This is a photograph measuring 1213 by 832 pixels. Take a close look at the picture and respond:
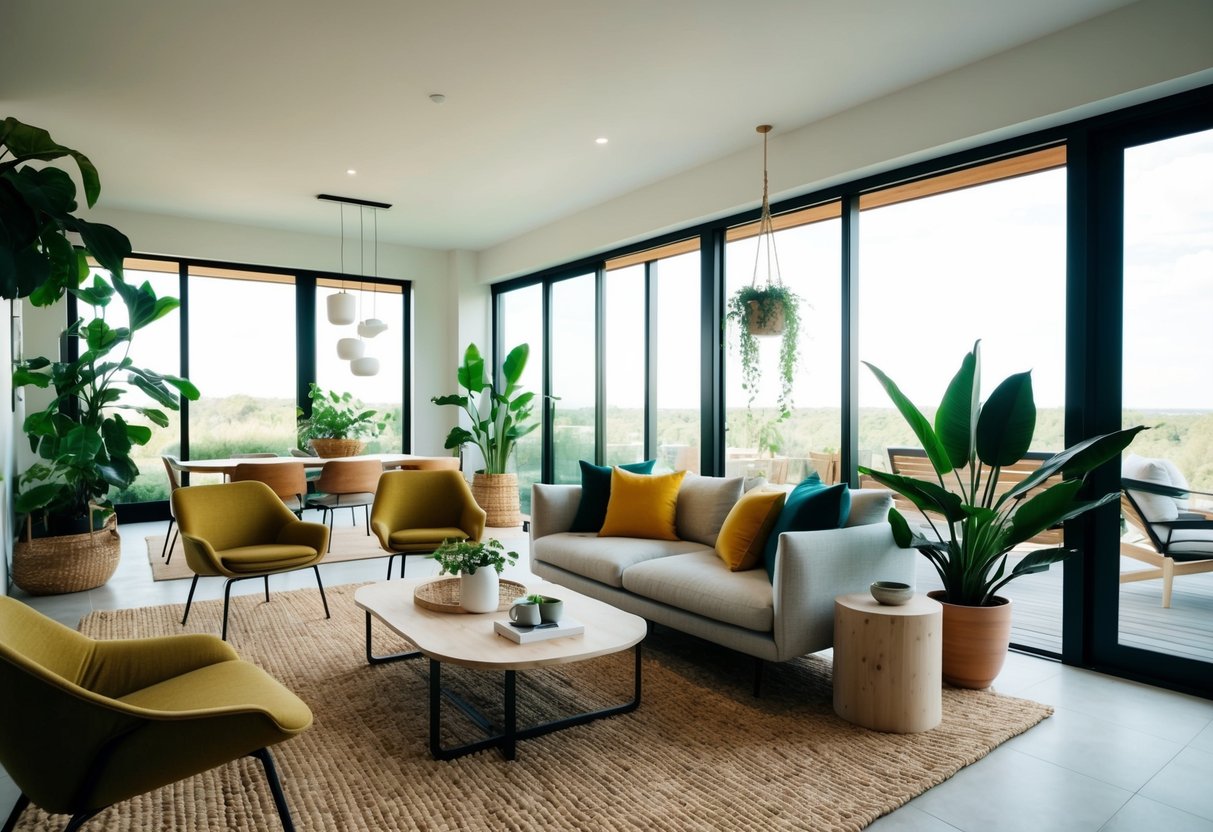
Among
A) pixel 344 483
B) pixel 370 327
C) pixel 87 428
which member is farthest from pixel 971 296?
pixel 87 428

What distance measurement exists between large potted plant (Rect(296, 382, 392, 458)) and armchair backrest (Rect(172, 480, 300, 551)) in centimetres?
198

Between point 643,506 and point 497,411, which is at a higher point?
point 497,411

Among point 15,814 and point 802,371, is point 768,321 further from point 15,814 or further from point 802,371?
point 15,814

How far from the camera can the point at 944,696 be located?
3014 mm

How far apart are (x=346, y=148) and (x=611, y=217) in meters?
2.15

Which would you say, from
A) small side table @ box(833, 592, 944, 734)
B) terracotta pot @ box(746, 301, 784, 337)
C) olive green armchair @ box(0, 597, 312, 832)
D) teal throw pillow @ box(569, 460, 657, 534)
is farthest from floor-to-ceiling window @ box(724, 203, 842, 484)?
olive green armchair @ box(0, 597, 312, 832)

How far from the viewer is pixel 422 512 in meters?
4.53

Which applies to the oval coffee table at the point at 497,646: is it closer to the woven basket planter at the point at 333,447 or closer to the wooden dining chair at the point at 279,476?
the wooden dining chair at the point at 279,476

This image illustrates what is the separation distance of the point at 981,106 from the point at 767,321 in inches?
58.0

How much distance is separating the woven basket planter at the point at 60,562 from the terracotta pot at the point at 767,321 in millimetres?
4254

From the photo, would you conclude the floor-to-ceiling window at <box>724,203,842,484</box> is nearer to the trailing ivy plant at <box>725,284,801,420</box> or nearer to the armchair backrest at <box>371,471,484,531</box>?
the trailing ivy plant at <box>725,284,801,420</box>

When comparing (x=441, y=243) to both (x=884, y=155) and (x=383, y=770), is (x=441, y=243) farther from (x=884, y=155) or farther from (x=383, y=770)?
(x=383, y=770)

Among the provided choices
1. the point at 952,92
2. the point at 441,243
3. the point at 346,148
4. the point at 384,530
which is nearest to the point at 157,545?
the point at 384,530

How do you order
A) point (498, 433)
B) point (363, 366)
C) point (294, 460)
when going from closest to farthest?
point (294, 460), point (363, 366), point (498, 433)
